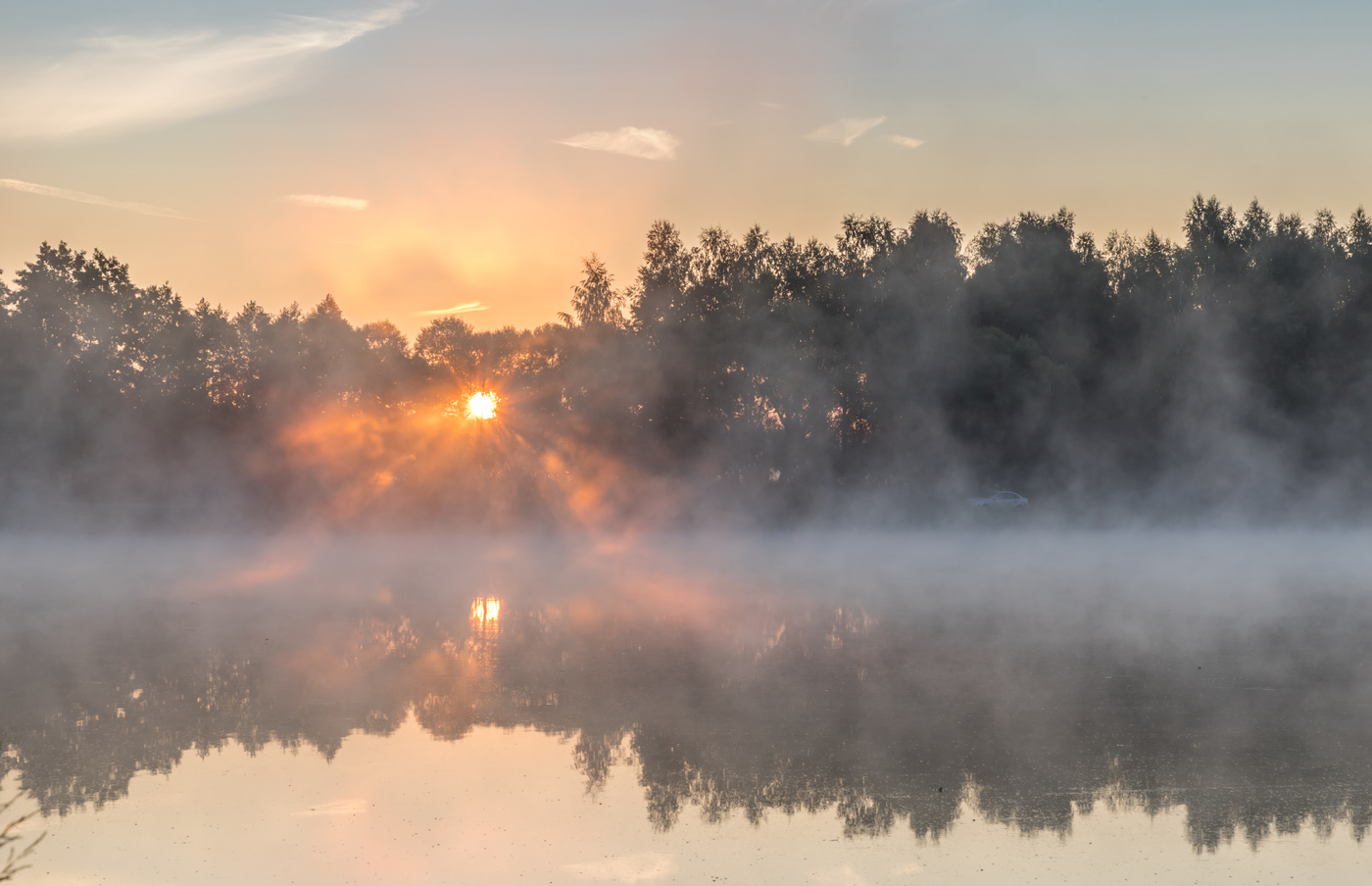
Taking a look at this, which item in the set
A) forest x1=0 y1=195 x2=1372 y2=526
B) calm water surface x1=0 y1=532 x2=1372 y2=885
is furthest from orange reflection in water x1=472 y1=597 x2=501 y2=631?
forest x1=0 y1=195 x2=1372 y2=526

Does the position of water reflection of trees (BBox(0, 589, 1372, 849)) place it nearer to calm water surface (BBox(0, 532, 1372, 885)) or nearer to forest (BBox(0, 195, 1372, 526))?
calm water surface (BBox(0, 532, 1372, 885))

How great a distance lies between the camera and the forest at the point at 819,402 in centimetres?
3962

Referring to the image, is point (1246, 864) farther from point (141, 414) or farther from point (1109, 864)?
point (141, 414)

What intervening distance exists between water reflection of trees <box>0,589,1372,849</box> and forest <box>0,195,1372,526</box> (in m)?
24.2

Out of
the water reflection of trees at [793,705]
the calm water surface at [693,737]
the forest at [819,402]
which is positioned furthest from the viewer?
the forest at [819,402]

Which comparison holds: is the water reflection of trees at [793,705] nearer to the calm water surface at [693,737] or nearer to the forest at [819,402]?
the calm water surface at [693,737]

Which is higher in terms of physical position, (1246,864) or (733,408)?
(733,408)

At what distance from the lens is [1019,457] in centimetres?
4116

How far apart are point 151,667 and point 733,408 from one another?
30087mm

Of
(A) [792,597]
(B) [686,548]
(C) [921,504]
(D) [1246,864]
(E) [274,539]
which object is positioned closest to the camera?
(D) [1246,864]

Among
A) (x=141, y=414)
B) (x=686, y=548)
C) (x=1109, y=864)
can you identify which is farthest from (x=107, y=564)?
(x=1109, y=864)

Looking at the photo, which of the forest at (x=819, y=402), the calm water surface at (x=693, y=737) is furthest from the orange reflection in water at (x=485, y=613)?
the forest at (x=819, y=402)

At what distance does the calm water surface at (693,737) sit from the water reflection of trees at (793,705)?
0.04 m

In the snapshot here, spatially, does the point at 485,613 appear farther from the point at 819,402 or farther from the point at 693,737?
the point at 819,402
